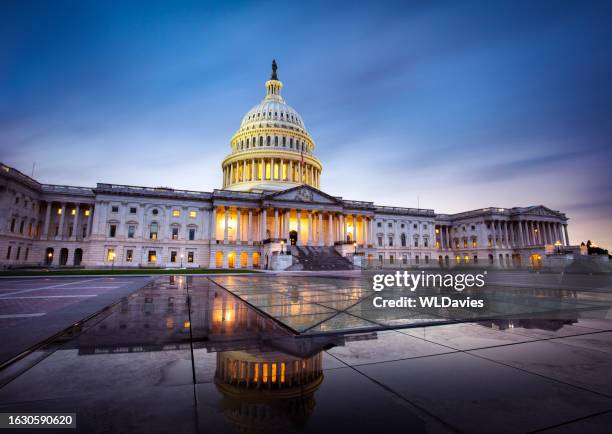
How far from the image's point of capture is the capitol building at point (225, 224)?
58.0 m

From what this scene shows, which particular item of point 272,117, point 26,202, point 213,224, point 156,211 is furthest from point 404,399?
point 272,117

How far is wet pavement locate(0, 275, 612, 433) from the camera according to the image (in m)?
2.66

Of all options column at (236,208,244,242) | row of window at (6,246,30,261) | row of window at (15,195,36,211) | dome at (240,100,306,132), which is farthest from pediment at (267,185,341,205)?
row of window at (6,246,30,261)

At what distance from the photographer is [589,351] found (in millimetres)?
4734

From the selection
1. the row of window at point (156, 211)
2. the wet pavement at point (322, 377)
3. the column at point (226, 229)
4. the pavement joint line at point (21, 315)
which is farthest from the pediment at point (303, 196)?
the wet pavement at point (322, 377)

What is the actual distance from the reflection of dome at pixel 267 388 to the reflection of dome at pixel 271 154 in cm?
7598

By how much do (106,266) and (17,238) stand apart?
1521 centimetres

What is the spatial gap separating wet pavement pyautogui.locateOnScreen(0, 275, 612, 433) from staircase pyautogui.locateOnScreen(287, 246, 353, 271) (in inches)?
1772

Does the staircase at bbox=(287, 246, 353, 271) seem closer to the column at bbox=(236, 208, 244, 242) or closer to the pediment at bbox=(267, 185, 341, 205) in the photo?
the pediment at bbox=(267, 185, 341, 205)

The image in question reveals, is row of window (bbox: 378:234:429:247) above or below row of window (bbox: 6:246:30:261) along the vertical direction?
above

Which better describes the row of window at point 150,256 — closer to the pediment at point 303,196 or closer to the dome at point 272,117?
the pediment at point 303,196

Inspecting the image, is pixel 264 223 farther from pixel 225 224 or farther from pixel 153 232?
pixel 153 232

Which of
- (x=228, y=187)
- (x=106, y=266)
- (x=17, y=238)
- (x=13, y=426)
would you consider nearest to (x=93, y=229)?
(x=106, y=266)

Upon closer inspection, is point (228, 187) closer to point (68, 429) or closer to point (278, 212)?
point (278, 212)
